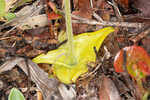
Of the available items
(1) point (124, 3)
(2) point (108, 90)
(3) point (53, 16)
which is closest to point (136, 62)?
(2) point (108, 90)

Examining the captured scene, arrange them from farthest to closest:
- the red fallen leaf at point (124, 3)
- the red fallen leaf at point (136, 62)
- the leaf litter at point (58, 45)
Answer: the red fallen leaf at point (124, 3) → the leaf litter at point (58, 45) → the red fallen leaf at point (136, 62)

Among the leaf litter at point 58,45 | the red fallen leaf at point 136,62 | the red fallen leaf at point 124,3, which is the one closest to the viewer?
the red fallen leaf at point 136,62

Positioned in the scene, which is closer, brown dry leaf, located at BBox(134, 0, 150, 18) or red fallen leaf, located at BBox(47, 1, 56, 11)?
brown dry leaf, located at BBox(134, 0, 150, 18)

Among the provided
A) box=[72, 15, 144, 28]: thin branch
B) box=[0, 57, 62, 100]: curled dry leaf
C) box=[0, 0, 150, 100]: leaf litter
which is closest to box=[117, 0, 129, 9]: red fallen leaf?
box=[0, 0, 150, 100]: leaf litter

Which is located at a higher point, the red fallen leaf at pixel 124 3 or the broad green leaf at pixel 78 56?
the red fallen leaf at pixel 124 3

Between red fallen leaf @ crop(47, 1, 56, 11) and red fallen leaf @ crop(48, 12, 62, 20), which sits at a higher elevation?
red fallen leaf @ crop(47, 1, 56, 11)

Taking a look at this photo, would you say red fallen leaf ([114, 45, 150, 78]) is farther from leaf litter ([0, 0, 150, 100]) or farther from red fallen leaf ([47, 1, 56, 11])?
red fallen leaf ([47, 1, 56, 11])

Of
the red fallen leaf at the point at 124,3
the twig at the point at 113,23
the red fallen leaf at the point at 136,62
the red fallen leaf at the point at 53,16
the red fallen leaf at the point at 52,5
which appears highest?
the red fallen leaf at the point at 52,5

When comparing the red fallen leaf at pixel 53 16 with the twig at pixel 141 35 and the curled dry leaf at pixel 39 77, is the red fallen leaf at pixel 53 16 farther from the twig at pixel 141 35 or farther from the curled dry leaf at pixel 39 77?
the twig at pixel 141 35

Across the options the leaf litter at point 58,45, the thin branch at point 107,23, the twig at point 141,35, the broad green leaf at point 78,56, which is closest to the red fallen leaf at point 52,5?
the leaf litter at point 58,45
